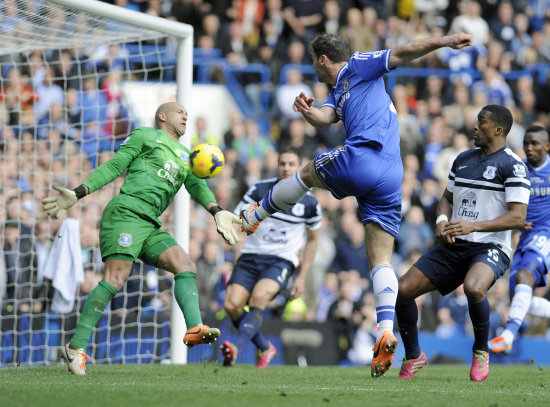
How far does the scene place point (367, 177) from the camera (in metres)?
6.48

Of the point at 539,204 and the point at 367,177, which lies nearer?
the point at 367,177

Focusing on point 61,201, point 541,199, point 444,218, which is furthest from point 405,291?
point 61,201

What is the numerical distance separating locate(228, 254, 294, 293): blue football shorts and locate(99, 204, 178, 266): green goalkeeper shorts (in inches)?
77.5

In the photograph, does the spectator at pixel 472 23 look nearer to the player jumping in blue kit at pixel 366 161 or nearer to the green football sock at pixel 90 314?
the player jumping in blue kit at pixel 366 161

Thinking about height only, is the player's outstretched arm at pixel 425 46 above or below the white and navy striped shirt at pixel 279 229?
above

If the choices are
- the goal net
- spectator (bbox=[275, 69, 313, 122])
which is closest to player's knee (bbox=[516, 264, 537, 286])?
the goal net

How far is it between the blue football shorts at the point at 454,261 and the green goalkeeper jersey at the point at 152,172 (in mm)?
2057

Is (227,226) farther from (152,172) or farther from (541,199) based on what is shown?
(541,199)

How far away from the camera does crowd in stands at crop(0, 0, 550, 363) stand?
1132 centimetres

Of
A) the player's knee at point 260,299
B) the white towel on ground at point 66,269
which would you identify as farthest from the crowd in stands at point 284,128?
the player's knee at point 260,299

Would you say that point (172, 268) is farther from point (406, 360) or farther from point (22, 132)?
point (22, 132)

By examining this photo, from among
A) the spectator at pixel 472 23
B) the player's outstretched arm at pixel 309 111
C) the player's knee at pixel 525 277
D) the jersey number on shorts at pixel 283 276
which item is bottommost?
the jersey number on shorts at pixel 283 276

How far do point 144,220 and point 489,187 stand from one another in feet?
10.0

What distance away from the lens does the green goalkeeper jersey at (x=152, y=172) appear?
25.0 ft
